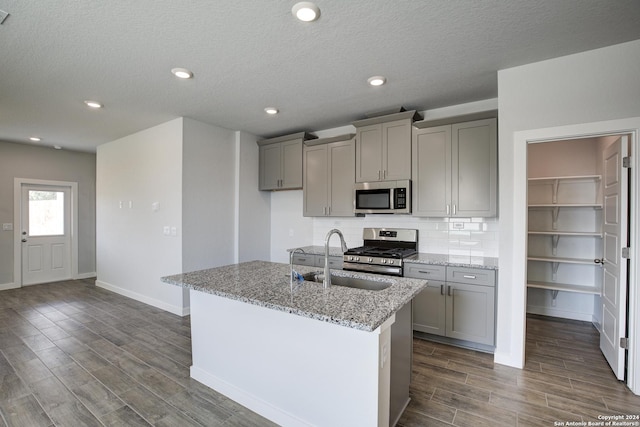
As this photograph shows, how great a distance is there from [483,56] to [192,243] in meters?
3.90

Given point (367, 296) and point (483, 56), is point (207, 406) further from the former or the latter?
point (483, 56)

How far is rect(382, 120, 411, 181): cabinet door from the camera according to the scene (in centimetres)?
358

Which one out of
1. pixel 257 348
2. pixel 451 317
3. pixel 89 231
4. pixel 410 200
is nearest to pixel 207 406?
pixel 257 348

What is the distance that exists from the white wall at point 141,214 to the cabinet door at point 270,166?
132 cm

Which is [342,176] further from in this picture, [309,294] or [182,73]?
[309,294]

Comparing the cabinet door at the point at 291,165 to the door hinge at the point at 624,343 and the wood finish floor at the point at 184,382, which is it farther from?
the door hinge at the point at 624,343

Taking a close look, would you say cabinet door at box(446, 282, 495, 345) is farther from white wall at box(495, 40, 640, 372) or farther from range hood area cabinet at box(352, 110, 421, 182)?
range hood area cabinet at box(352, 110, 421, 182)

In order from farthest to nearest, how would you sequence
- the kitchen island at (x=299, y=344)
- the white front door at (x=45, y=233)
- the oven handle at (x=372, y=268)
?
1. the white front door at (x=45, y=233)
2. the oven handle at (x=372, y=268)
3. the kitchen island at (x=299, y=344)

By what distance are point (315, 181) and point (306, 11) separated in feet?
8.59

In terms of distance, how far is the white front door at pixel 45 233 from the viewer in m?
5.64

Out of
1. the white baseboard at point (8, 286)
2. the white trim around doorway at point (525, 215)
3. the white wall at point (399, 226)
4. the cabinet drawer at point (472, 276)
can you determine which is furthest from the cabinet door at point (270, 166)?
the white baseboard at point (8, 286)

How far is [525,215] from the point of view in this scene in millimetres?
2617

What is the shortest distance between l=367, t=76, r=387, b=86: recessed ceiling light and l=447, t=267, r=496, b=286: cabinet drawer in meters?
2.00

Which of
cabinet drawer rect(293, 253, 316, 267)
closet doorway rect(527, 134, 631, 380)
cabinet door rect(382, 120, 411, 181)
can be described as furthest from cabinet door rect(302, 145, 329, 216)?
closet doorway rect(527, 134, 631, 380)
